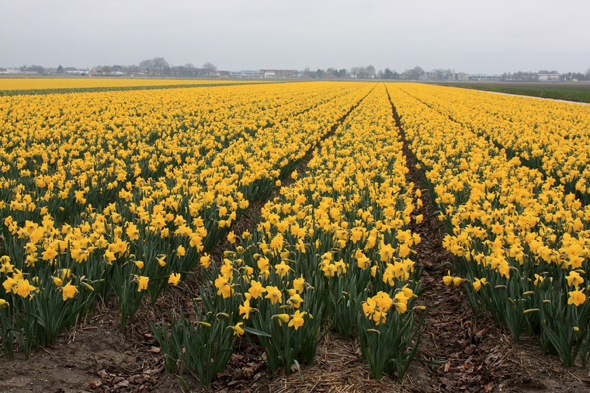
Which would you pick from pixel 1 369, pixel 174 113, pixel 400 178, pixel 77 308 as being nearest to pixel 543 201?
pixel 400 178

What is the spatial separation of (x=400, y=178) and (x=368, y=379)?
4.44 m

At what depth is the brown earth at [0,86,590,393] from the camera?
119 inches

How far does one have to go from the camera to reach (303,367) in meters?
3.20

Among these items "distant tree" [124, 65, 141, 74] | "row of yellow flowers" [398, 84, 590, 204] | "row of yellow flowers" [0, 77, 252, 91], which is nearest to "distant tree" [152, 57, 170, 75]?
"distant tree" [124, 65, 141, 74]

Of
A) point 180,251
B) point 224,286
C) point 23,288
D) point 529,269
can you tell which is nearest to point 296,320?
point 224,286

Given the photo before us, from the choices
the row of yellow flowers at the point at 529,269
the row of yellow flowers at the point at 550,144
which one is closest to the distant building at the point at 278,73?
the row of yellow flowers at the point at 550,144

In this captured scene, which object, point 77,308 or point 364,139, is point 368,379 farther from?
point 364,139

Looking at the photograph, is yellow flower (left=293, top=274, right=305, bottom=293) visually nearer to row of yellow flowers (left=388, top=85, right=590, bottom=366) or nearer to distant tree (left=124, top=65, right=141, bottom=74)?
row of yellow flowers (left=388, top=85, right=590, bottom=366)

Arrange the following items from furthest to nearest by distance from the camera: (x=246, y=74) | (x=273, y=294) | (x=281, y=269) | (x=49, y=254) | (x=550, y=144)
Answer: (x=246, y=74)
(x=550, y=144)
(x=49, y=254)
(x=281, y=269)
(x=273, y=294)

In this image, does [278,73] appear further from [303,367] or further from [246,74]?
[303,367]

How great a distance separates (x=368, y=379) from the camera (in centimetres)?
305

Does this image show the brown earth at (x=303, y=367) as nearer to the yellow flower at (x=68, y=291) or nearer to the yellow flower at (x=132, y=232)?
the yellow flower at (x=68, y=291)

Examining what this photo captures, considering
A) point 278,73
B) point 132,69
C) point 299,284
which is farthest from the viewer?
point 278,73

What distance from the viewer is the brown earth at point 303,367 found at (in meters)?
3.02
